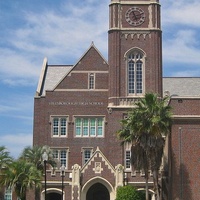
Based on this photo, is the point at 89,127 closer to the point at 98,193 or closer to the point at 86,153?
the point at 86,153

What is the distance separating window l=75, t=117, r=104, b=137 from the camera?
59.6 m

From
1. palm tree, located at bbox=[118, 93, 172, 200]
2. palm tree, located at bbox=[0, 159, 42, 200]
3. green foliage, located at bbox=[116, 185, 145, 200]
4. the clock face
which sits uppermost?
the clock face

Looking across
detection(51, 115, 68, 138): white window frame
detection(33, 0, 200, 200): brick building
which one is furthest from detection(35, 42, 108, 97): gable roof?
detection(51, 115, 68, 138): white window frame

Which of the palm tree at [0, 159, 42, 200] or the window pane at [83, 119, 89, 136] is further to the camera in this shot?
the window pane at [83, 119, 89, 136]

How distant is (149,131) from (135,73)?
16.4 meters

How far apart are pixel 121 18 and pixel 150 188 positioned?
19.4m

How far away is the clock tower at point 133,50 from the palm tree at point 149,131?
1343cm

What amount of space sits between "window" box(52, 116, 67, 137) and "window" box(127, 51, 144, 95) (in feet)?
27.1

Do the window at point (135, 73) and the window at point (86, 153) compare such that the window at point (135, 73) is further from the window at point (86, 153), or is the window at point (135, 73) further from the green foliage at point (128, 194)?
the green foliage at point (128, 194)

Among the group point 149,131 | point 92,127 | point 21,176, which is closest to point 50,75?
point 92,127

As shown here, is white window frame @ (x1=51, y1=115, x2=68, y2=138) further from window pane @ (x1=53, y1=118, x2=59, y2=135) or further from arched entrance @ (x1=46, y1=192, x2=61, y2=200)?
arched entrance @ (x1=46, y1=192, x2=61, y2=200)

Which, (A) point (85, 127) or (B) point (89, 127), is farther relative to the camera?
(A) point (85, 127)

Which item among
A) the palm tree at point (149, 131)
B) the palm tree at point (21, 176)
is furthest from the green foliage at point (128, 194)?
the palm tree at point (21, 176)

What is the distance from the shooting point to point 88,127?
196 feet
